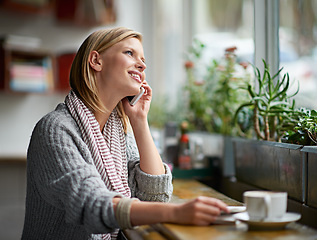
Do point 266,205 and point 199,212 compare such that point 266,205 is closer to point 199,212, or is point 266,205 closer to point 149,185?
point 199,212

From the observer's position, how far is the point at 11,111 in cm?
372

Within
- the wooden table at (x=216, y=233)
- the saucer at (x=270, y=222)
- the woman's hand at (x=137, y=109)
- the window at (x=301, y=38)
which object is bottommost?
the wooden table at (x=216, y=233)

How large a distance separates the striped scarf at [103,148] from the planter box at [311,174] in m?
0.61

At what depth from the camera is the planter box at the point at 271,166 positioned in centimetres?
139

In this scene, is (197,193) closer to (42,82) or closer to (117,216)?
(117,216)

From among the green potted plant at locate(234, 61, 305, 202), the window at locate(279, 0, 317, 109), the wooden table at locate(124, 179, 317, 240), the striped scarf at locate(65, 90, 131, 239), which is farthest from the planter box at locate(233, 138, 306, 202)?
the window at locate(279, 0, 317, 109)

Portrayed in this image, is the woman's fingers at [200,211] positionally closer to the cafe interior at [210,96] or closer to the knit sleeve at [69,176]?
the cafe interior at [210,96]

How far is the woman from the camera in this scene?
1053mm

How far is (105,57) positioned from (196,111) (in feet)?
4.58

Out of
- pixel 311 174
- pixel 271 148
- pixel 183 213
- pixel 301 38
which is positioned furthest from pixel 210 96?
pixel 183 213

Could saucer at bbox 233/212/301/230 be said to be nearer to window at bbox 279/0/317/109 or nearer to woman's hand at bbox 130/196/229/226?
woman's hand at bbox 130/196/229/226

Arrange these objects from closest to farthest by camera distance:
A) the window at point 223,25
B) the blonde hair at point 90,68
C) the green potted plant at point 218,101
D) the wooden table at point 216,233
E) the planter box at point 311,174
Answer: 1. the wooden table at point 216,233
2. the planter box at point 311,174
3. the blonde hair at point 90,68
4. the green potted plant at point 218,101
5. the window at point 223,25

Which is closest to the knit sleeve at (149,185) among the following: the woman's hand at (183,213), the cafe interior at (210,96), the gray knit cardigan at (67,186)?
the gray knit cardigan at (67,186)

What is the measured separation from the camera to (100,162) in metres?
1.33
